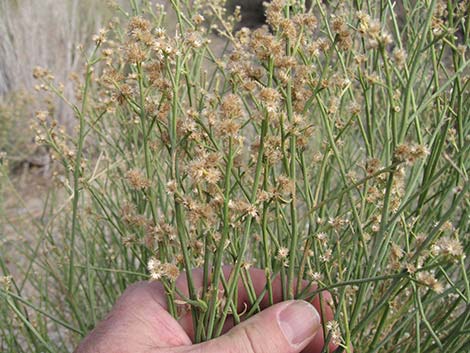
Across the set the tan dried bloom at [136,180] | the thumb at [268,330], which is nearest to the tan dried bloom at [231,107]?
the tan dried bloom at [136,180]

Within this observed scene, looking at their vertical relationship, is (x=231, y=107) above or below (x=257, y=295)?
above

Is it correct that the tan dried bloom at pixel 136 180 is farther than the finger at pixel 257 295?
No

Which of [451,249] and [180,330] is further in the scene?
[180,330]

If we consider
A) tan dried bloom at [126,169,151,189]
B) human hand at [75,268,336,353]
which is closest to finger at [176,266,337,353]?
human hand at [75,268,336,353]

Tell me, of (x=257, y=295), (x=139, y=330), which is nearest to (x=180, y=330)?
(x=139, y=330)

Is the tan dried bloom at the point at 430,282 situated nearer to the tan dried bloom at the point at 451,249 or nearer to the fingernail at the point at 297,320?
the tan dried bloom at the point at 451,249

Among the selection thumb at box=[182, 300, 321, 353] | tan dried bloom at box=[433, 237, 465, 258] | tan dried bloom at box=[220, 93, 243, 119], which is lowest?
thumb at box=[182, 300, 321, 353]

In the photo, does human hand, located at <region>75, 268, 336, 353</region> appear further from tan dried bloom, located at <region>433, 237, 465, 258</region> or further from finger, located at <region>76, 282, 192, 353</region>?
tan dried bloom, located at <region>433, 237, 465, 258</region>

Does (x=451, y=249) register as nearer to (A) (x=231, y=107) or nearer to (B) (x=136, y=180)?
(A) (x=231, y=107)

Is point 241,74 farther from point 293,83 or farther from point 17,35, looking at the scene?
point 17,35
